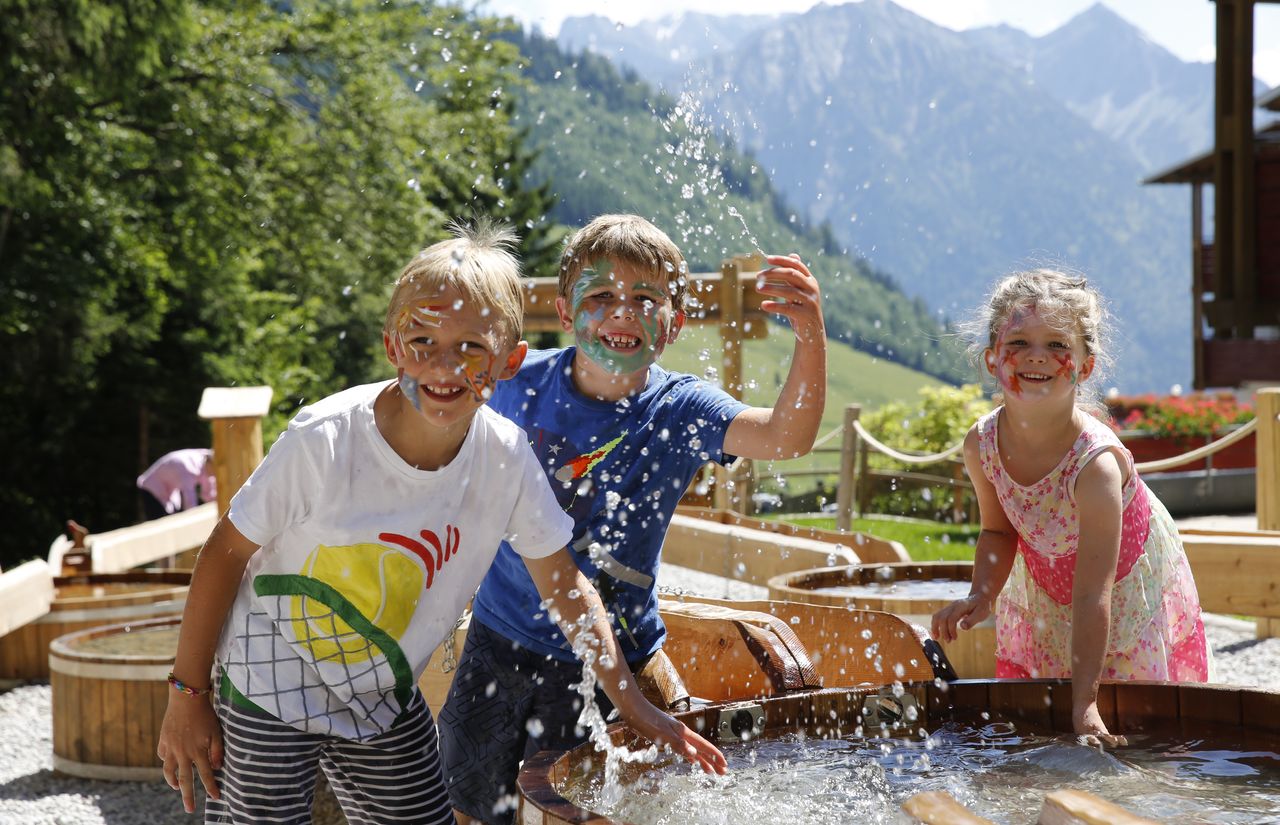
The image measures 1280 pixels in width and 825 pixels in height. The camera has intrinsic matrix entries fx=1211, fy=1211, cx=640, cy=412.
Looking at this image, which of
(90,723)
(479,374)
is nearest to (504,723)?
(479,374)

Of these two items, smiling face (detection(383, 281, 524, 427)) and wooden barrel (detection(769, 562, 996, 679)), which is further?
wooden barrel (detection(769, 562, 996, 679))

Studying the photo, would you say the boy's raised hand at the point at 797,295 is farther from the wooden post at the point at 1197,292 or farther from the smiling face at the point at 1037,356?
the wooden post at the point at 1197,292

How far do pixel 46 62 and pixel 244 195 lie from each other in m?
2.85

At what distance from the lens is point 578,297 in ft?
8.11

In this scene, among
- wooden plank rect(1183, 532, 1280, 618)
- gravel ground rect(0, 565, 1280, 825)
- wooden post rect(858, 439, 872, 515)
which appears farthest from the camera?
wooden post rect(858, 439, 872, 515)

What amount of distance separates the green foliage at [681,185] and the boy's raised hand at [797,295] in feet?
0.30

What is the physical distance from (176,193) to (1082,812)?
16817 millimetres

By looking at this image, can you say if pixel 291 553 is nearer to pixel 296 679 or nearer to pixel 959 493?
pixel 296 679

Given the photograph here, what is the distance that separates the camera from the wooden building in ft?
44.8

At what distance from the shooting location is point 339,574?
2.02m

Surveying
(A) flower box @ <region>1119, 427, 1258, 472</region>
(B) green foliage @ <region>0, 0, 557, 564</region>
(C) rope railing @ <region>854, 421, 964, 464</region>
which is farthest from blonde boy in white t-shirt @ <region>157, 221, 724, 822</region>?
(A) flower box @ <region>1119, 427, 1258, 472</region>

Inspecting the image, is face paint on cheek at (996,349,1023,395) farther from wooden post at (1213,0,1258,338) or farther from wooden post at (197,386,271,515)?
wooden post at (1213,0,1258,338)

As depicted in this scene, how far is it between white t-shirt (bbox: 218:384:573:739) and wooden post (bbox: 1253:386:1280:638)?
551cm

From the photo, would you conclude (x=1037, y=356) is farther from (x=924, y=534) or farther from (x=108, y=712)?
(x=924, y=534)
